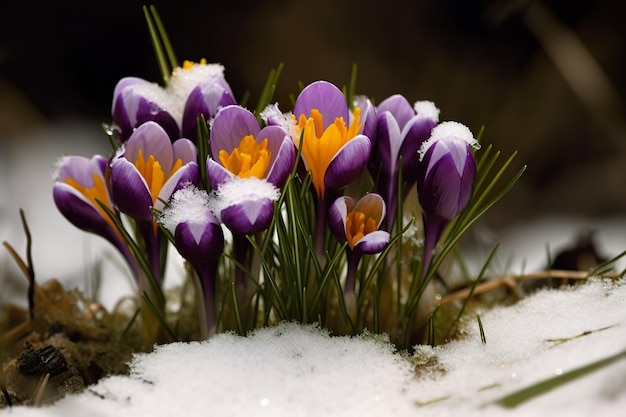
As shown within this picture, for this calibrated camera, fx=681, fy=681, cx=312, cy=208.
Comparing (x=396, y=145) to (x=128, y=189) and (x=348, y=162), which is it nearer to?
Answer: (x=348, y=162)

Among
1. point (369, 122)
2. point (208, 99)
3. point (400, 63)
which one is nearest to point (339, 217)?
point (369, 122)

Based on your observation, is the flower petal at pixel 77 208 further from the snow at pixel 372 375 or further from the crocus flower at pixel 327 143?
the crocus flower at pixel 327 143

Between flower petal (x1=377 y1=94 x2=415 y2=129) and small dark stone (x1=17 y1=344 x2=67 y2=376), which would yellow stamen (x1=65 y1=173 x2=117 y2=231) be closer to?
small dark stone (x1=17 y1=344 x2=67 y2=376)

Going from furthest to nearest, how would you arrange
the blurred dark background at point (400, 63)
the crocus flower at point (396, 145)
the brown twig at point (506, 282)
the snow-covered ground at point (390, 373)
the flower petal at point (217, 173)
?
1. the blurred dark background at point (400, 63)
2. the brown twig at point (506, 282)
3. the crocus flower at point (396, 145)
4. the flower petal at point (217, 173)
5. the snow-covered ground at point (390, 373)

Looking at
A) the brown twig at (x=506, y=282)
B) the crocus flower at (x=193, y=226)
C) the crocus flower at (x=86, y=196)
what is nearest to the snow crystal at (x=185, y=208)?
the crocus flower at (x=193, y=226)

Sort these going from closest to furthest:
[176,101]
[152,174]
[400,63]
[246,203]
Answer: [246,203] < [152,174] < [176,101] < [400,63]

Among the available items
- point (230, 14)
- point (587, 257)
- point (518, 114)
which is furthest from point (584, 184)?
point (230, 14)
